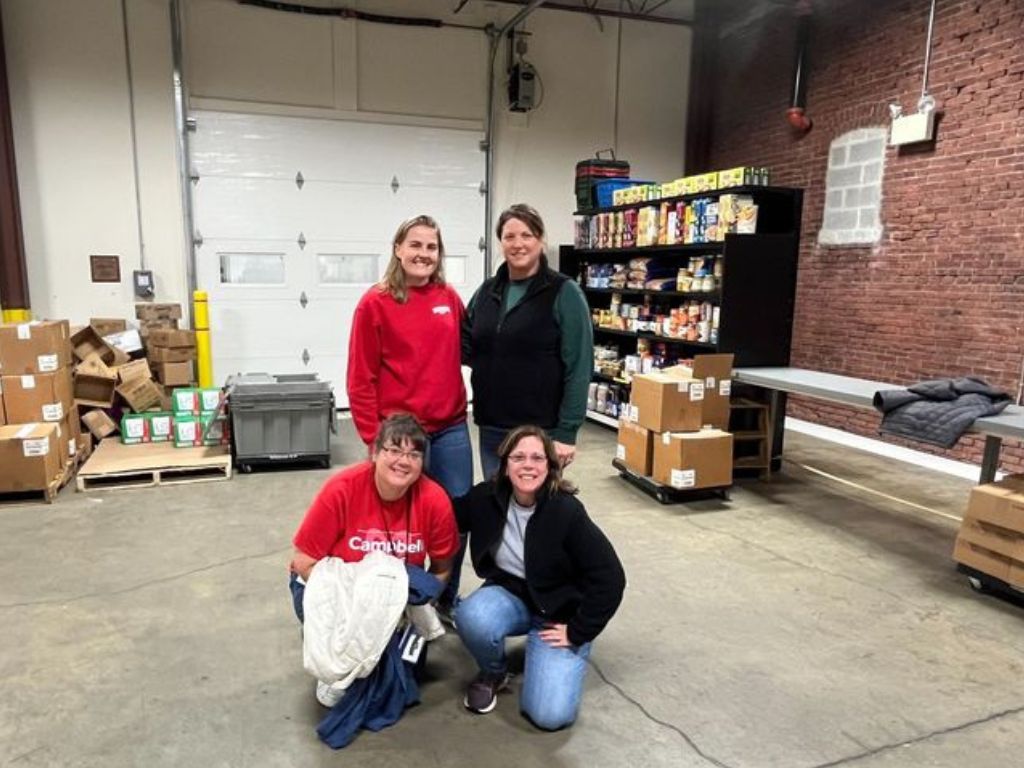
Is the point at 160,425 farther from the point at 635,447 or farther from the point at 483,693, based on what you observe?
the point at 483,693

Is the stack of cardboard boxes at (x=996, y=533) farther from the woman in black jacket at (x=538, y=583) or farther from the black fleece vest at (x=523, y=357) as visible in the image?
the black fleece vest at (x=523, y=357)

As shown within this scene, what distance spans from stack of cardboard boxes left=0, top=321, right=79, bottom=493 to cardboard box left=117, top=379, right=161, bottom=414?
A: 737mm

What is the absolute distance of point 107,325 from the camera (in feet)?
20.2

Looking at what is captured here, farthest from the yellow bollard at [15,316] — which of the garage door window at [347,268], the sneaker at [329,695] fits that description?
the sneaker at [329,695]

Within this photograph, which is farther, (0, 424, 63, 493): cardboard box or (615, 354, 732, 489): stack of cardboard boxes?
(615, 354, 732, 489): stack of cardboard boxes

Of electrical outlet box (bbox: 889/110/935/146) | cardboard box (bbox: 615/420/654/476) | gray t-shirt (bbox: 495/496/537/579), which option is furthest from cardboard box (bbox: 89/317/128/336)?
electrical outlet box (bbox: 889/110/935/146)

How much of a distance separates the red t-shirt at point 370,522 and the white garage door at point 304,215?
16.2ft

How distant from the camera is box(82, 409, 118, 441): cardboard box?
5.26 m

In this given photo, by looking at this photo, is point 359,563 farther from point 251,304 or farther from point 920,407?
point 251,304

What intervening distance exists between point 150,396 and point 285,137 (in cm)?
274

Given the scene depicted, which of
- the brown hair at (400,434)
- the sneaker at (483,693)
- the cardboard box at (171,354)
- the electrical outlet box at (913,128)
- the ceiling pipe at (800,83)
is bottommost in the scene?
the sneaker at (483,693)

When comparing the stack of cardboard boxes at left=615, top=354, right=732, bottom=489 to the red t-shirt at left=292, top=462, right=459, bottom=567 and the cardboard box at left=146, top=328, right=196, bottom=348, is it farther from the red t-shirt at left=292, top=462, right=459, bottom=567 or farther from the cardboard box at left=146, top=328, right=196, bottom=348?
the cardboard box at left=146, top=328, right=196, bottom=348

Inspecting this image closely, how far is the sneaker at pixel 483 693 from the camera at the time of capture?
2254mm

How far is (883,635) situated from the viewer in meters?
2.80
